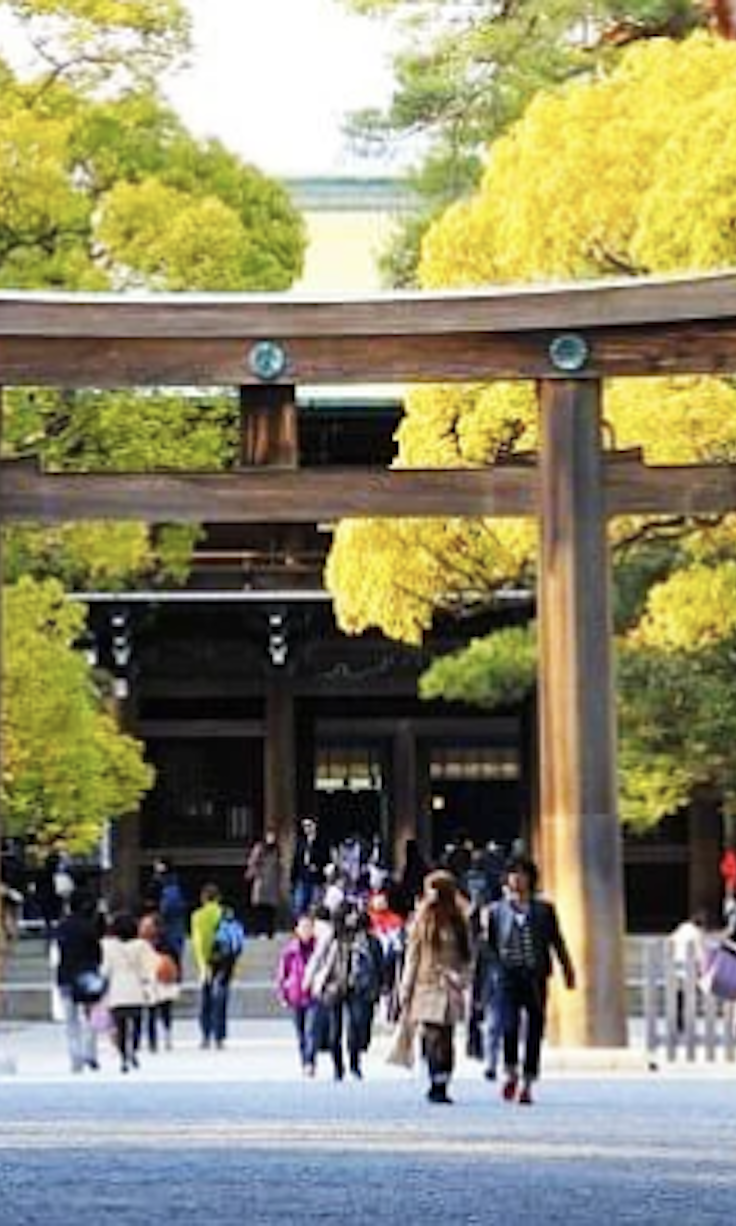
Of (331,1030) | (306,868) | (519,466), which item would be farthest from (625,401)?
(306,868)

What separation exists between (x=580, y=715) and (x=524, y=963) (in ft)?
18.1

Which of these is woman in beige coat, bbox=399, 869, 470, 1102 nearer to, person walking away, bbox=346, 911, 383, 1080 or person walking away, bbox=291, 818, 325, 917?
person walking away, bbox=346, 911, 383, 1080

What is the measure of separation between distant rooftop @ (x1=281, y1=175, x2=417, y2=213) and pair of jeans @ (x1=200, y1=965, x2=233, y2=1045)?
887 inches

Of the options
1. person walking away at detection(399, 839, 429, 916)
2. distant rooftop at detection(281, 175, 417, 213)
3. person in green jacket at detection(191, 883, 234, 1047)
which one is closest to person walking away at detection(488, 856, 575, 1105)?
person in green jacket at detection(191, 883, 234, 1047)

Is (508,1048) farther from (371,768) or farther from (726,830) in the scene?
(371,768)

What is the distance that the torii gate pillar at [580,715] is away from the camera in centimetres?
2158

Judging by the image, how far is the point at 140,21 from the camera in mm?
28719

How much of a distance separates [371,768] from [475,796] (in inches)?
63.1

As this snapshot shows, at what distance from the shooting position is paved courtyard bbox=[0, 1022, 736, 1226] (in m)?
9.44

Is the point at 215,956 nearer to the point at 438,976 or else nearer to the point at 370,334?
the point at 370,334

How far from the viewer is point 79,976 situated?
72.1 feet

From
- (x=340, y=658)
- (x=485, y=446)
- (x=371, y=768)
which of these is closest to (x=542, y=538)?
(x=485, y=446)

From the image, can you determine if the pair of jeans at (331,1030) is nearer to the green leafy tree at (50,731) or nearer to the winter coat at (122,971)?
the winter coat at (122,971)

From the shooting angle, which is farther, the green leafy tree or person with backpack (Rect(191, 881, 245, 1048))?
the green leafy tree
